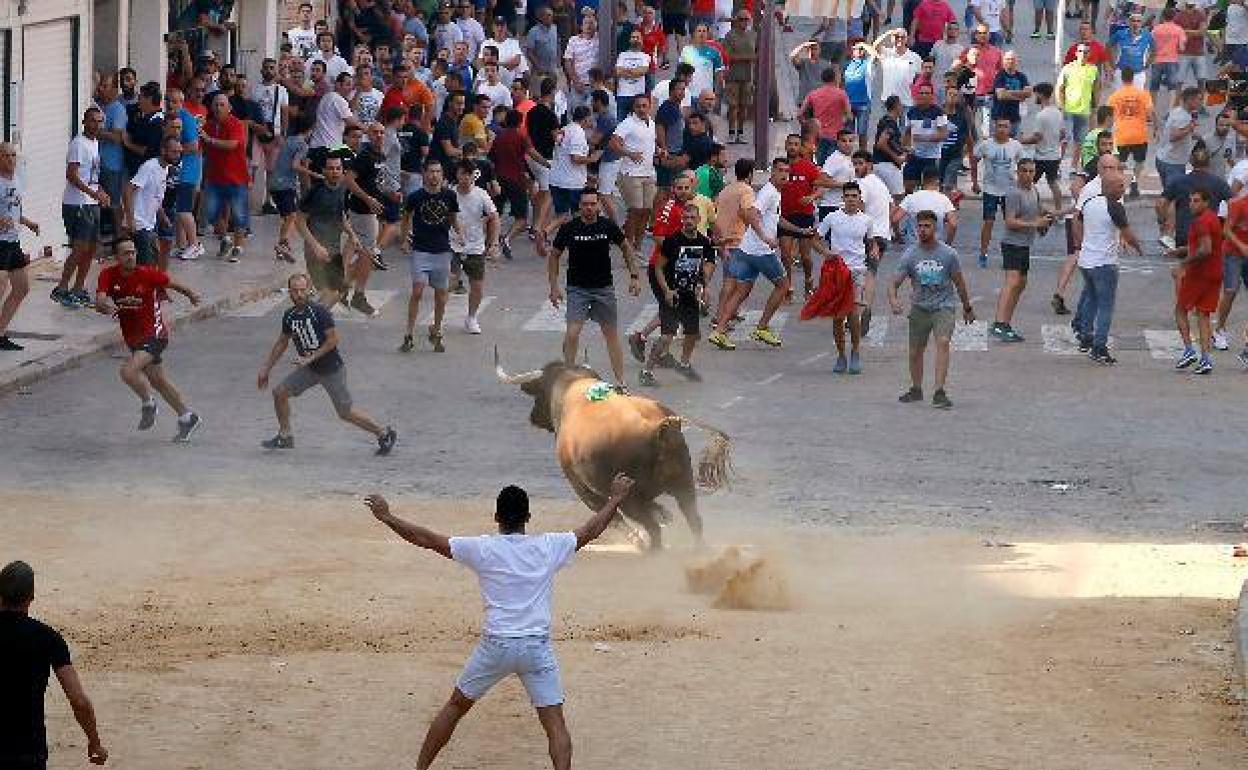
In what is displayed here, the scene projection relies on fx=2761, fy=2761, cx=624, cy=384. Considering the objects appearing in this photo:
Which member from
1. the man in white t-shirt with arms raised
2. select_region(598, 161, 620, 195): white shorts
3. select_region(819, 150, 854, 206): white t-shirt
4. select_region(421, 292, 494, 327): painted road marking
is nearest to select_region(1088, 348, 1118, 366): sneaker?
select_region(819, 150, 854, 206): white t-shirt

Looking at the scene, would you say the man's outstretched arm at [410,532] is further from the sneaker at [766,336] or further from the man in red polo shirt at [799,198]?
the man in red polo shirt at [799,198]

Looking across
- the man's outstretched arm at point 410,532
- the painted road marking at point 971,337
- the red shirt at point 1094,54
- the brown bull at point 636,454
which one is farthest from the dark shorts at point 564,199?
the man's outstretched arm at point 410,532

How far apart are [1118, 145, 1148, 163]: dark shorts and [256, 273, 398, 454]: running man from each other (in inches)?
713

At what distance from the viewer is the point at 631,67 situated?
3641cm

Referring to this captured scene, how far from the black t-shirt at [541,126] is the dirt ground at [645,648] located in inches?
591

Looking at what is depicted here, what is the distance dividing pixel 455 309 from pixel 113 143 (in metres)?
4.15

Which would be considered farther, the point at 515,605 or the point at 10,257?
the point at 10,257

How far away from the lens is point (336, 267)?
1077 inches

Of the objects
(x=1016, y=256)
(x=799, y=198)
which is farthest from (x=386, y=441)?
(x=799, y=198)

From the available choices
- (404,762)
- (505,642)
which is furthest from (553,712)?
(404,762)

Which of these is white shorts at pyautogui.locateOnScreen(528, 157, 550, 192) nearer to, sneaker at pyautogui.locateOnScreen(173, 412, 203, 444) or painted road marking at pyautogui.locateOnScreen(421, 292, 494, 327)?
painted road marking at pyautogui.locateOnScreen(421, 292, 494, 327)

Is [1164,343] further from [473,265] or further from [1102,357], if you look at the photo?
[473,265]

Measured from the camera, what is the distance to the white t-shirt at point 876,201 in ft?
92.8

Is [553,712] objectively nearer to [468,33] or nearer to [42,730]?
[42,730]
